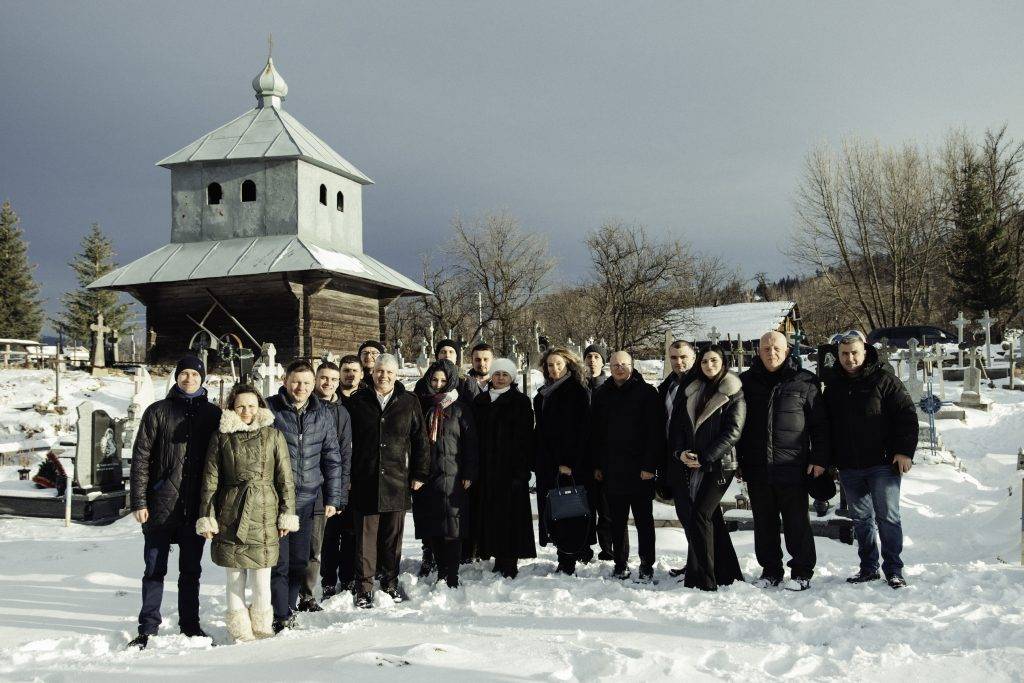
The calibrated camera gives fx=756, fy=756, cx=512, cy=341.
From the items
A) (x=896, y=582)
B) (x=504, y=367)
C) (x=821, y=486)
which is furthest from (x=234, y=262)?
(x=896, y=582)

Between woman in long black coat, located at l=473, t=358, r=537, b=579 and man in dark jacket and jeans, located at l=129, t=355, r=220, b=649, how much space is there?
7.19 ft

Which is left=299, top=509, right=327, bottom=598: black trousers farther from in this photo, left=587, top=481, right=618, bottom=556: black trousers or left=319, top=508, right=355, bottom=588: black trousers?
left=587, top=481, right=618, bottom=556: black trousers

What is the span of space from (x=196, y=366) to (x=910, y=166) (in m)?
37.4

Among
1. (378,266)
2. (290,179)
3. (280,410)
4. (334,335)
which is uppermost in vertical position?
(290,179)

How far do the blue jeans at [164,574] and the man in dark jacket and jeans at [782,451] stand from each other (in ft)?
12.8

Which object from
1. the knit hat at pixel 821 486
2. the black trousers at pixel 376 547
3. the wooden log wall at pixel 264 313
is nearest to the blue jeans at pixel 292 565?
the black trousers at pixel 376 547

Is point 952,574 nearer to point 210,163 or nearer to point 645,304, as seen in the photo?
point 210,163

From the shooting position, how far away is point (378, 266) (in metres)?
25.0

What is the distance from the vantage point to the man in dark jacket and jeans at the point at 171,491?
469cm

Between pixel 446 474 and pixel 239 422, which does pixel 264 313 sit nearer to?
pixel 446 474

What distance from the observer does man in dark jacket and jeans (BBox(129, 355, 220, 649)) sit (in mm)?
4688

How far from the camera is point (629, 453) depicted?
589cm

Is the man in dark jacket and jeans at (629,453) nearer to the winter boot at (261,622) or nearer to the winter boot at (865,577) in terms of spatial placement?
the winter boot at (865,577)

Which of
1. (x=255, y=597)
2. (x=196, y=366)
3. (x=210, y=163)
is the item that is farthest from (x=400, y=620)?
(x=210, y=163)
